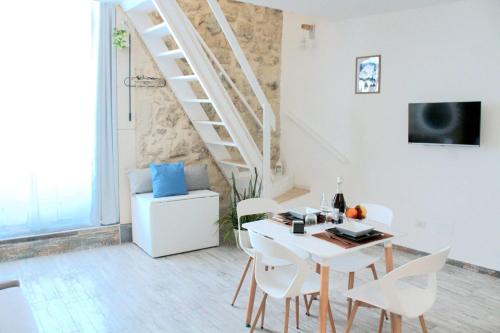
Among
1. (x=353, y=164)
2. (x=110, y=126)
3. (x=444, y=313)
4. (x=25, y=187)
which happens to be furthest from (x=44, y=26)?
(x=444, y=313)

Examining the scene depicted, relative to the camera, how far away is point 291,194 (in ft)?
17.6

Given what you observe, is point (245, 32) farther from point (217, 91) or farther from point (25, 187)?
point (25, 187)

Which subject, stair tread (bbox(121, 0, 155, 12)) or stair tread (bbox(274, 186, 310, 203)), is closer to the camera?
stair tread (bbox(121, 0, 155, 12))

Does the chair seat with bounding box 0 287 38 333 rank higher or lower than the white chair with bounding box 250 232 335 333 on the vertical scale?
lower

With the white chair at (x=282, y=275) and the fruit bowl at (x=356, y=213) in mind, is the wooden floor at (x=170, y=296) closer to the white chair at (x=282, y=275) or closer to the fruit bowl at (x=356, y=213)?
the white chair at (x=282, y=275)

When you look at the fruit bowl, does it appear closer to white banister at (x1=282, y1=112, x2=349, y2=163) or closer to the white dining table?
the white dining table

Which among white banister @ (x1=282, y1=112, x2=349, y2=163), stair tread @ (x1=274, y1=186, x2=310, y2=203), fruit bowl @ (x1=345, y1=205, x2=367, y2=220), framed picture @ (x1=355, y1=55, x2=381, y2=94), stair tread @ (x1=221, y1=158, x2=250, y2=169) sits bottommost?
stair tread @ (x1=274, y1=186, x2=310, y2=203)

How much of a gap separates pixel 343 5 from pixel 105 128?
272cm

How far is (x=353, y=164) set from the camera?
5.08 meters

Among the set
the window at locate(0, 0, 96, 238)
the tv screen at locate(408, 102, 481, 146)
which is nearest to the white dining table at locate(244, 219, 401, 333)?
the tv screen at locate(408, 102, 481, 146)

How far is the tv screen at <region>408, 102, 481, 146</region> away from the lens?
13.0 ft

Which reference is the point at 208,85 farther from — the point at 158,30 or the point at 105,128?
the point at 105,128

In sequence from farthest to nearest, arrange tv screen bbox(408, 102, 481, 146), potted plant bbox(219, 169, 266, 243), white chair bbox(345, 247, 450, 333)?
potted plant bbox(219, 169, 266, 243), tv screen bbox(408, 102, 481, 146), white chair bbox(345, 247, 450, 333)

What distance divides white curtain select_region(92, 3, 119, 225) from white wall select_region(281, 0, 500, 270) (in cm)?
229
